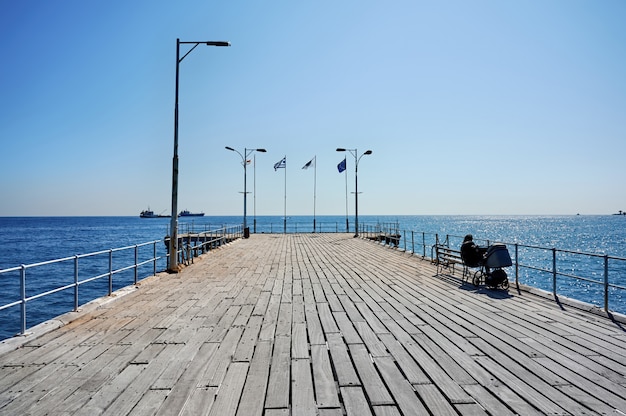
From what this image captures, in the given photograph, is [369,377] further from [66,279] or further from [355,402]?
[66,279]

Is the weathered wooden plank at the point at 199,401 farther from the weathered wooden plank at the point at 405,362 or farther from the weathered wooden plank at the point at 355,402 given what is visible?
the weathered wooden plank at the point at 405,362

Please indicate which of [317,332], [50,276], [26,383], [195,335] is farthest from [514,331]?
[50,276]

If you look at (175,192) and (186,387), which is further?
(175,192)

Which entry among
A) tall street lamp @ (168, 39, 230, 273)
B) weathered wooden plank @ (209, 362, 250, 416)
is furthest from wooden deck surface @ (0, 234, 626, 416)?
tall street lamp @ (168, 39, 230, 273)

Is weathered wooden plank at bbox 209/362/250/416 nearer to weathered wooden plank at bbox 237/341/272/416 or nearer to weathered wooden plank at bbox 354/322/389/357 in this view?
weathered wooden plank at bbox 237/341/272/416

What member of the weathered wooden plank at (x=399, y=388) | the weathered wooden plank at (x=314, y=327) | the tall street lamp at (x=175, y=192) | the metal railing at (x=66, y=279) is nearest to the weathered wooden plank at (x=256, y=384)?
the weathered wooden plank at (x=314, y=327)

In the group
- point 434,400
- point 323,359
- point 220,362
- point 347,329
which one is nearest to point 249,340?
point 220,362

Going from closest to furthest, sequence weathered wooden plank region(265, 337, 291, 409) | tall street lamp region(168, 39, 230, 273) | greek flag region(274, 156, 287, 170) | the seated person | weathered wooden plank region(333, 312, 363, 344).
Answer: weathered wooden plank region(265, 337, 291, 409) < weathered wooden plank region(333, 312, 363, 344) < the seated person < tall street lamp region(168, 39, 230, 273) < greek flag region(274, 156, 287, 170)

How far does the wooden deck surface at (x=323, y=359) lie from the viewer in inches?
137

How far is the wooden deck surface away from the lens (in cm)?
348

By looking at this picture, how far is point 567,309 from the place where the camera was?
7.06m

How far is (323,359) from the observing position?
181 inches

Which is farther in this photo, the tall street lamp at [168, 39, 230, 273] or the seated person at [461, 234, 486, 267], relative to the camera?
the tall street lamp at [168, 39, 230, 273]

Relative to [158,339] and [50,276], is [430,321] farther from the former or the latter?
[50,276]
